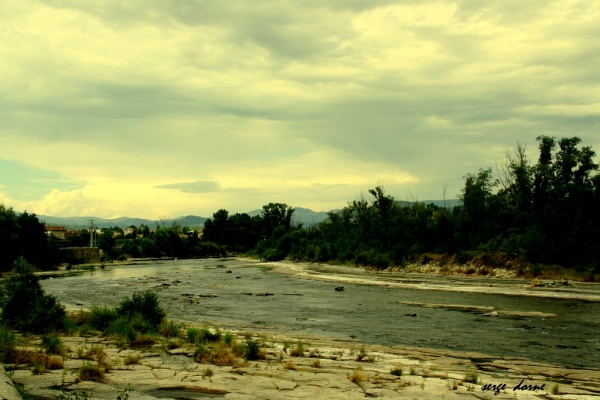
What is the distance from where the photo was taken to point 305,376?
14.1 meters

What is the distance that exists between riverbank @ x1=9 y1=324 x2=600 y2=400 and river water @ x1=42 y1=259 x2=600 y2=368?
11.0 ft

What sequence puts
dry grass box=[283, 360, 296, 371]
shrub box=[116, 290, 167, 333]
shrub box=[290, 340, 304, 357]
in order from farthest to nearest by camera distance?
shrub box=[116, 290, 167, 333] → shrub box=[290, 340, 304, 357] → dry grass box=[283, 360, 296, 371]

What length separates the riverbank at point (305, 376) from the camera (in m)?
12.0

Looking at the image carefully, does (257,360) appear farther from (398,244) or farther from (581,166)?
(398,244)

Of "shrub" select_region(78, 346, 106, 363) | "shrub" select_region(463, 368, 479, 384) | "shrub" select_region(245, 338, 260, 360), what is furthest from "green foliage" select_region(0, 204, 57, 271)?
"shrub" select_region(463, 368, 479, 384)

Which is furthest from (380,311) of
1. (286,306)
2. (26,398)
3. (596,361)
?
(26,398)

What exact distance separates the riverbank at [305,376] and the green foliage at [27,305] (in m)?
2.12

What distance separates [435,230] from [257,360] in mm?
65263

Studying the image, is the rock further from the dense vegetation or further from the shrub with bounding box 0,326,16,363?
the dense vegetation

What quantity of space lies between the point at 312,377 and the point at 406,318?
57.3 feet

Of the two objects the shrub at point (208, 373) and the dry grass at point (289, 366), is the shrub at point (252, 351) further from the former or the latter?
the shrub at point (208, 373)

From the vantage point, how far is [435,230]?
77875mm

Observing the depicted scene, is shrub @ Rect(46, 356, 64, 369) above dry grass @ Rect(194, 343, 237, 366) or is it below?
above

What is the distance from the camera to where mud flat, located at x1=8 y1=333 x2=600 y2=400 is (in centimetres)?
1198
